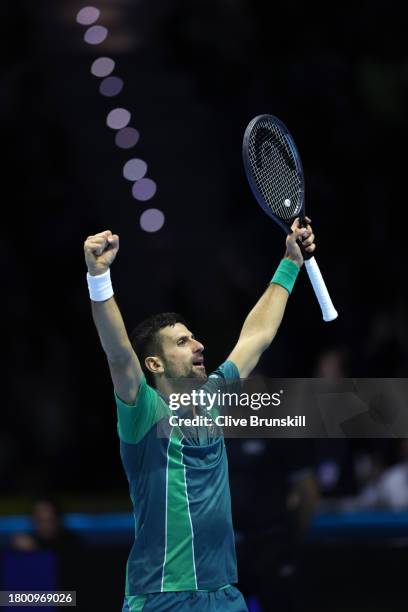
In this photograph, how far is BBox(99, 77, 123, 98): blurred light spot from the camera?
10.2 meters

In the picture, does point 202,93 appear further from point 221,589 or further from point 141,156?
point 221,589

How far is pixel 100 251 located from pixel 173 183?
591 cm

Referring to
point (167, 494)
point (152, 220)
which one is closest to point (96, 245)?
point (167, 494)

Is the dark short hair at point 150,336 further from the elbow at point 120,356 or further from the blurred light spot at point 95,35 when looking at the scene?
the blurred light spot at point 95,35

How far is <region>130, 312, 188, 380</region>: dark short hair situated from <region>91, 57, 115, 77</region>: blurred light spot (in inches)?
228

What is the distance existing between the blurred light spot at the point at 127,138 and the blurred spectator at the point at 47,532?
403 centimetres

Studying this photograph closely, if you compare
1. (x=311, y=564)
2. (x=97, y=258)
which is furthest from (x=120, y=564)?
(x=97, y=258)

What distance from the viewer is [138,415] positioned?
454cm

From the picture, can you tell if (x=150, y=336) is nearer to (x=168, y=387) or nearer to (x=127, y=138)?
(x=168, y=387)

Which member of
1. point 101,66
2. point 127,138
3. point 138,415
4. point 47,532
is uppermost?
point 101,66

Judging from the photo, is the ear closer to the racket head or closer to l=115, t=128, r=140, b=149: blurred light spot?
the racket head

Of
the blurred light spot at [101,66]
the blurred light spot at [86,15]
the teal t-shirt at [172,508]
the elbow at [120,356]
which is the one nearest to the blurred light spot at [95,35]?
the blurred light spot at [86,15]

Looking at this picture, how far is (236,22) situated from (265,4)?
45 centimetres

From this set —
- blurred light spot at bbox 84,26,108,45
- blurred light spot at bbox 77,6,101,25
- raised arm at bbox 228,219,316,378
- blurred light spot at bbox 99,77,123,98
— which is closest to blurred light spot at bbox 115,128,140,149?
blurred light spot at bbox 99,77,123,98
